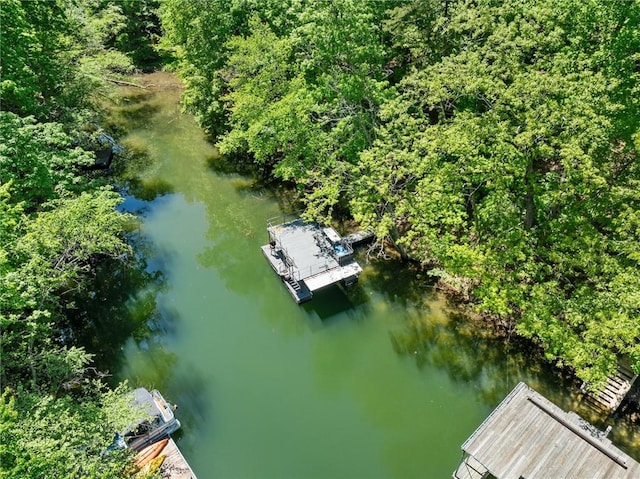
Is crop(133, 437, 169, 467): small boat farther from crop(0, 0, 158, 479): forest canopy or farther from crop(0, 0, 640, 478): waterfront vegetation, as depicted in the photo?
crop(0, 0, 640, 478): waterfront vegetation

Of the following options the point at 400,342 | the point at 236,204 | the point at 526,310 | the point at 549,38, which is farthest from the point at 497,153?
the point at 236,204

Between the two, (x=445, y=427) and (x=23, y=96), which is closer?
(x=445, y=427)

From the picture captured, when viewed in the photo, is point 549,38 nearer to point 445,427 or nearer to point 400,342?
point 400,342

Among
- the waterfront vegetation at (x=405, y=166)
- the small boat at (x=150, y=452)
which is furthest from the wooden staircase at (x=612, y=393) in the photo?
the small boat at (x=150, y=452)

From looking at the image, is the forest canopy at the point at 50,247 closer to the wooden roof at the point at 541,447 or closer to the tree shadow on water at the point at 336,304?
the tree shadow on water at the point at 336,304

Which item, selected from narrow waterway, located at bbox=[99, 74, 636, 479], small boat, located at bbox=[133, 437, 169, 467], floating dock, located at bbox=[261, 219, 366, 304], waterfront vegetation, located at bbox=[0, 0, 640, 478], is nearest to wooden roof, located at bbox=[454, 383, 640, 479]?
waterfront vegetation, located at bbox=[0, 0, 640, 478]

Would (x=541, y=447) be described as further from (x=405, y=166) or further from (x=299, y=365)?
(x=405, y=166)
